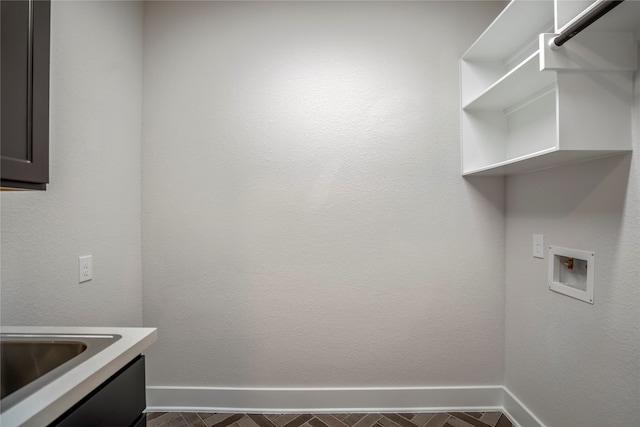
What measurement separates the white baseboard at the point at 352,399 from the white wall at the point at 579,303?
0.84ft

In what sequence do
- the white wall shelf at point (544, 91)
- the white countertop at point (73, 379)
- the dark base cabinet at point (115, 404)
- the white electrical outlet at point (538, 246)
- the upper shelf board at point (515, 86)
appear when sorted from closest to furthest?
the white countertop at point (73, 379) < the dark base cabinet at point (115, 404) < the white wall shelf at point (544, 91) < the upper shelf board at point (515, 86) < the white electrical outlet at point (538, 246)

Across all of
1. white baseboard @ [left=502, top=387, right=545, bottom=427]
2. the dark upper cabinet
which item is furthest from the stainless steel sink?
white baseboard @ [left=502, top=387, right=545, bottom=427]

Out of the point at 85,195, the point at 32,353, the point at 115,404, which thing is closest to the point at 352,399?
the point at 115,404

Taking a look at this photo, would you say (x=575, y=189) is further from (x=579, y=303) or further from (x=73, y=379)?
(x=73, y=379)

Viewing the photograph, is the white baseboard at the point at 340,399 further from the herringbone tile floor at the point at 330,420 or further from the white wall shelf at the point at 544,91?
the white wall shelf at the point at 544,91

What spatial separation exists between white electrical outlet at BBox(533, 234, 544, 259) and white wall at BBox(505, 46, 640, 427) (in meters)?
0.03

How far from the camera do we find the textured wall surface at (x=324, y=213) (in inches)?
79.4

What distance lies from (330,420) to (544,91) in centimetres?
221

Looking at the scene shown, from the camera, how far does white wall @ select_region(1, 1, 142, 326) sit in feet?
4.15

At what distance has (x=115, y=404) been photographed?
33.9 inches

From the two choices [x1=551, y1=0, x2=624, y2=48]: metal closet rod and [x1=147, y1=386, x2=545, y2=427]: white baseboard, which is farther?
[x1=147, y1=386, x2=545, y2=427]: white baseboard

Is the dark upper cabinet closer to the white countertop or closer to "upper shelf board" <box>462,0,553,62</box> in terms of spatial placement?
the white countertop

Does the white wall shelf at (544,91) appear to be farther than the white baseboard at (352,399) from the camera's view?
No

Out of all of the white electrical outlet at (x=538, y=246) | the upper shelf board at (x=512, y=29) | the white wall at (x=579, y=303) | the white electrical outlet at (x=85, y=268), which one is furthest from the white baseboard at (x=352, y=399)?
the upper shelf board at (x=512, y=29)
